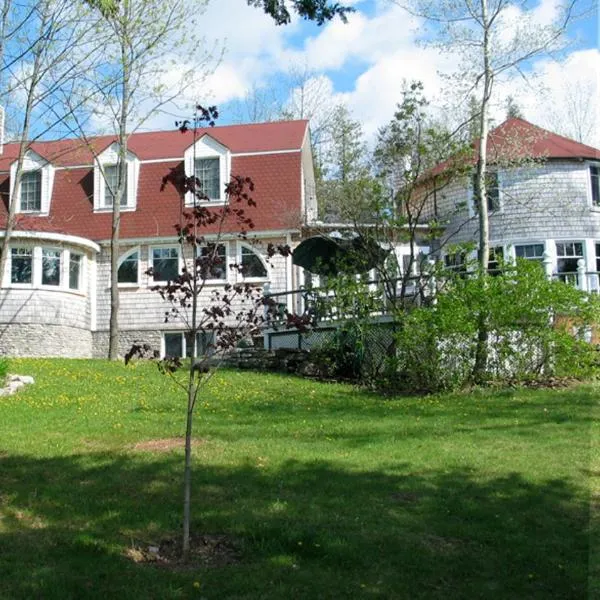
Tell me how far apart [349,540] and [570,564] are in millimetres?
1430

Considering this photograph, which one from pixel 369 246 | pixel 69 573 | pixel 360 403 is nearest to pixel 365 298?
pixel 369 246

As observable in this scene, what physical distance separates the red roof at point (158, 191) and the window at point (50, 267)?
0.92 m

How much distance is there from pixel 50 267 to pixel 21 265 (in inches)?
32.4

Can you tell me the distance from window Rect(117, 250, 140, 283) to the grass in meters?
13.2

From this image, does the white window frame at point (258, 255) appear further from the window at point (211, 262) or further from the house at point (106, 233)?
the window at point (211, 262)

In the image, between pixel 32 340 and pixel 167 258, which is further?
pixel 167 258

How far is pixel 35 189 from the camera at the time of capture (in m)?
24.5

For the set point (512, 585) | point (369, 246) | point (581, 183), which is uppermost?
point (581, 183)

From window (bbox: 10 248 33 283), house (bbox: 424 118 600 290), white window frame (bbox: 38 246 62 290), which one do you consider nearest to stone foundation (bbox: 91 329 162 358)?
white window frame (bbox: 38 246 62 290)

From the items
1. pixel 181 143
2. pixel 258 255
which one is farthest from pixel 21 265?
pixel 181 143

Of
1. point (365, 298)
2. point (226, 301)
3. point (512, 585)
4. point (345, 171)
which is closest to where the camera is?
point (512, 585)

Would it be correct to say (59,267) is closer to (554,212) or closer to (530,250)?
(530,250)

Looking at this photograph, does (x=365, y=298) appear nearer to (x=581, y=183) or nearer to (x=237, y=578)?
(x=237, y=578)

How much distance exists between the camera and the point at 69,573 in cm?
441
